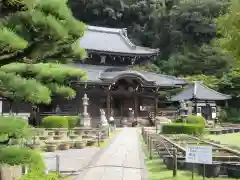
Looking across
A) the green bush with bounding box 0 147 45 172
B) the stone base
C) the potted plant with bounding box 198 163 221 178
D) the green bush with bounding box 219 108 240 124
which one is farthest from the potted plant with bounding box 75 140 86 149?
the green bush with bounding box 219 108 240 124

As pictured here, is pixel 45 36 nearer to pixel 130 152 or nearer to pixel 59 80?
pixel 59 80

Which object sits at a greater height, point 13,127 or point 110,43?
point 110,43

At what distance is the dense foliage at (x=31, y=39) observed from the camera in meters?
5.23

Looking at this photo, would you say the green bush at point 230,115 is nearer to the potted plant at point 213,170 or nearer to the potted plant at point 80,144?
the potted plant at point 80,144

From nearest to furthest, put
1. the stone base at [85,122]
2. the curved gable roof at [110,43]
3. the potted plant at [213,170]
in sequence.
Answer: the potted plant at [213,170]
the stone base at [85,122]
the curved gable roof at [110,43]

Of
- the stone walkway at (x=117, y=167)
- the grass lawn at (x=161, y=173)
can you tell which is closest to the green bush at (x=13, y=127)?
the stone walkway at (x=117, y=167)

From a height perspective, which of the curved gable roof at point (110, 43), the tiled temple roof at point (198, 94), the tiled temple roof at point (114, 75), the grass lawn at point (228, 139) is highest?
the curved gable roof at point (110, 43)

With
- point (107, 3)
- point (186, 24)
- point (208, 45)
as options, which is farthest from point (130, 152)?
point (107, 3)

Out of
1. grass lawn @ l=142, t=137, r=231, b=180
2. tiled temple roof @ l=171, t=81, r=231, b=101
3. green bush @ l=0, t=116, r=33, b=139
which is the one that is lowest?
grass lawn @ l=142, t=137, r=231, b=180

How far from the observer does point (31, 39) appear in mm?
5641

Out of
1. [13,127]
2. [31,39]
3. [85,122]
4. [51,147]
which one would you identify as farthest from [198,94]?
[13,127]

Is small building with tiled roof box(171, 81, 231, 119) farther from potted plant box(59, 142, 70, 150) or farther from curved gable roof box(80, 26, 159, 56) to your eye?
potted plant box(59, 142, 70, 150)

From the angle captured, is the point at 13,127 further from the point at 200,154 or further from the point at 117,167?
the point at 117,167

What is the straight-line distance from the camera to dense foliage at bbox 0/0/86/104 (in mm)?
5230
